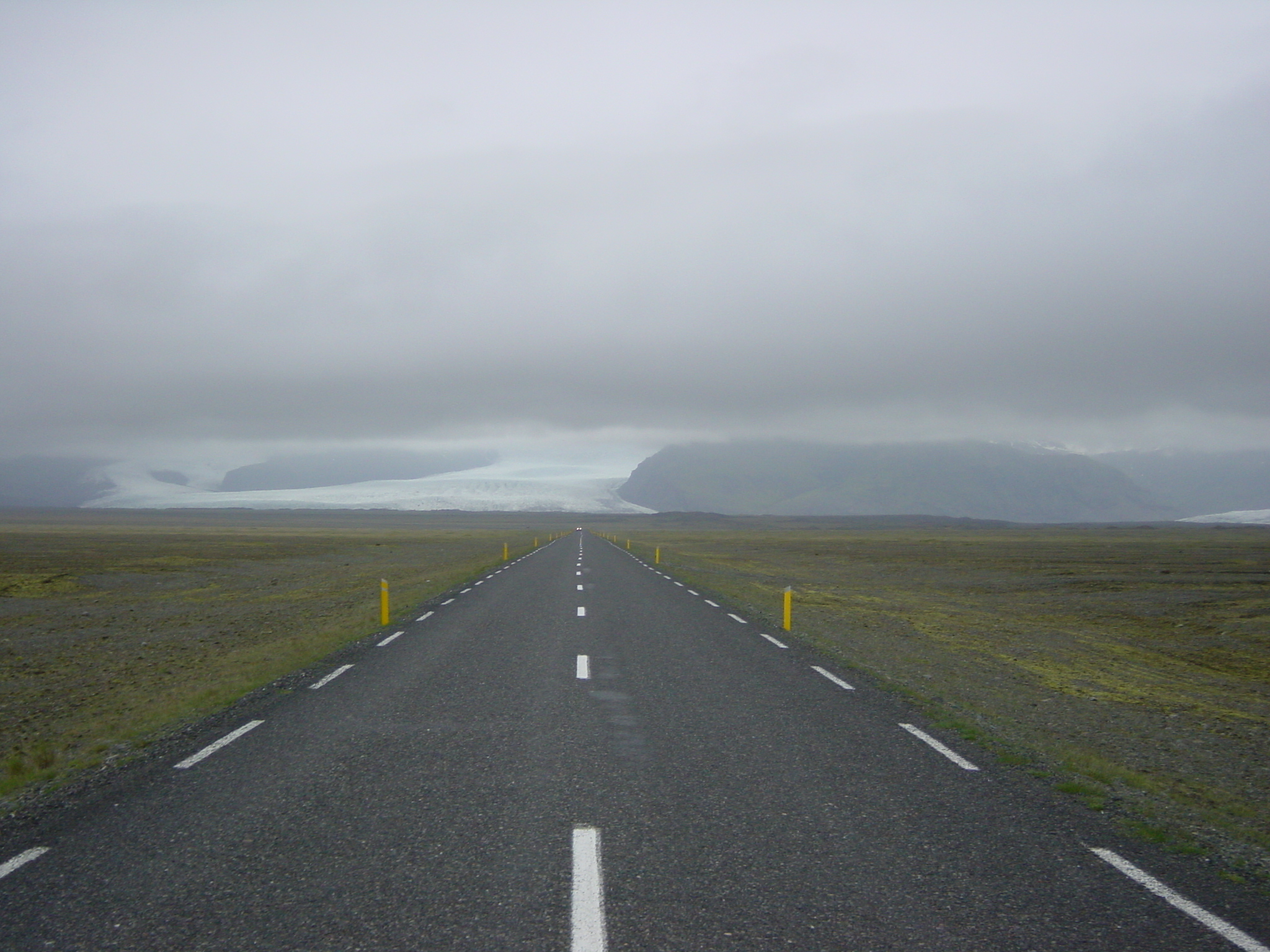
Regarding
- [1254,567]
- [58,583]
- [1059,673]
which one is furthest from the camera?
[1254,567]

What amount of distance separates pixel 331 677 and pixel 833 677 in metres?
7.81

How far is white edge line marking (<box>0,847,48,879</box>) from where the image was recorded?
17.9 feet

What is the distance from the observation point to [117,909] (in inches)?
192

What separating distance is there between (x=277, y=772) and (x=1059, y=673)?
13.1 metres

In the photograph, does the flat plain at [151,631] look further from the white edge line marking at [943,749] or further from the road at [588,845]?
the white edge line marking at [943,749]

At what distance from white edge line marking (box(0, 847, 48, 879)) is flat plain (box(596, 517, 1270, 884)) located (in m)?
8.24

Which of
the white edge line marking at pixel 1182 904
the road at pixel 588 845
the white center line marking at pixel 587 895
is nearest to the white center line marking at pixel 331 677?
the road at pixel 588 845

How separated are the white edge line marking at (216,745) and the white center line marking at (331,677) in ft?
6.65

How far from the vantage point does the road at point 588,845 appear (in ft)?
15.3

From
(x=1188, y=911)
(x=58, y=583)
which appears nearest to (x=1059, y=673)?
(x=1188, y=911)

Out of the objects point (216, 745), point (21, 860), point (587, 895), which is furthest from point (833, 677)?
point (21, 860)

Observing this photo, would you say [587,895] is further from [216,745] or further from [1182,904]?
[216,745]

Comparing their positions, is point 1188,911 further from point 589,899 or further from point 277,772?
point 277,772

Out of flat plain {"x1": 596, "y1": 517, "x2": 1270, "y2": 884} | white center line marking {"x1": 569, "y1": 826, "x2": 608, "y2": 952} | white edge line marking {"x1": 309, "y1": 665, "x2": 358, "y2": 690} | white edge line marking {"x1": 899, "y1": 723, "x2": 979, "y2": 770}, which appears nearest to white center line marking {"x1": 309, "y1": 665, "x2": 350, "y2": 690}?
white edge line marking {"x1": 309, "y1": 665, "x2": 358, "y2": 690}
